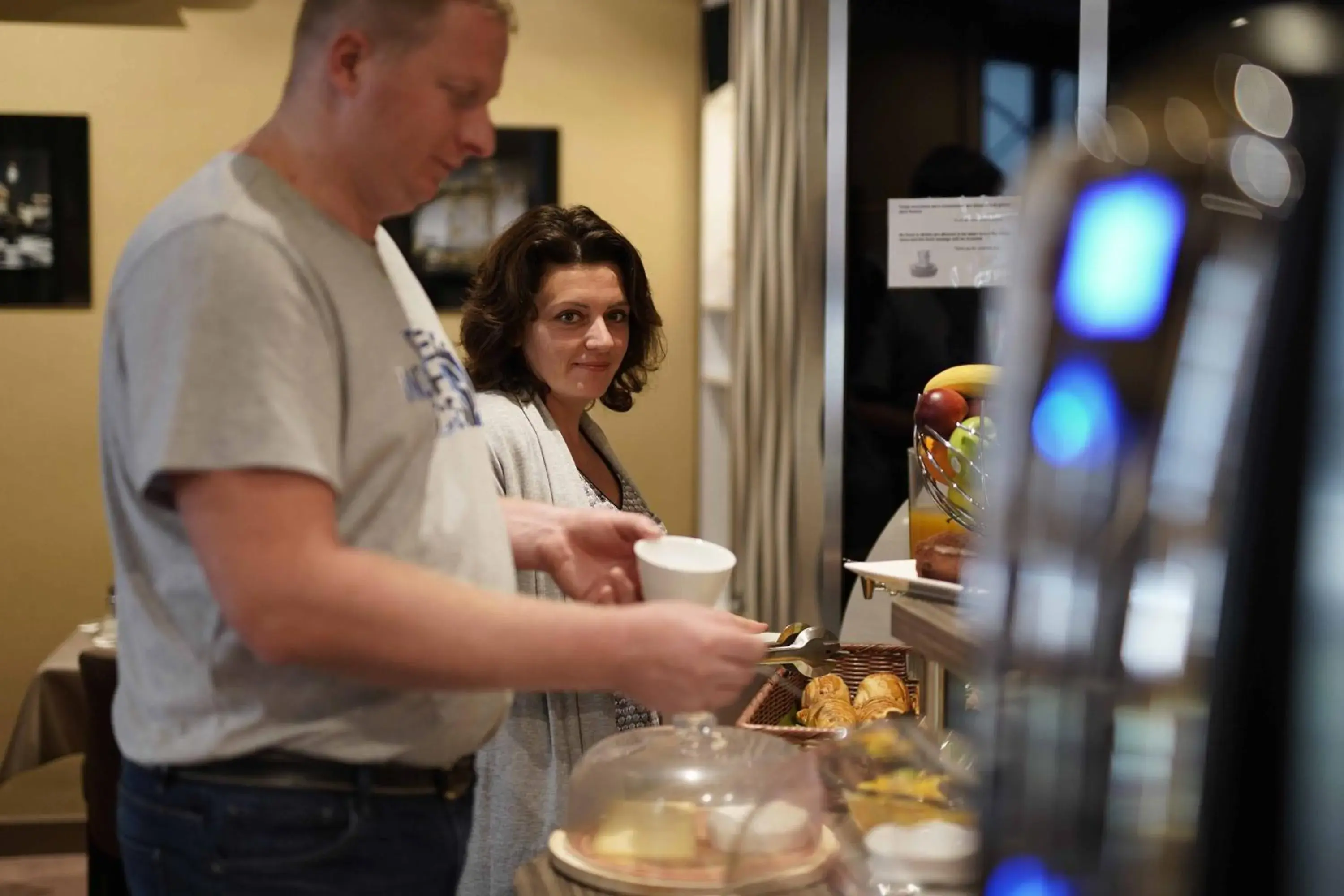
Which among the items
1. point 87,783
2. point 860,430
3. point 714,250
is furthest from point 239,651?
point 714,250

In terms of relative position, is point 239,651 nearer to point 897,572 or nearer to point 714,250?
point 897,572

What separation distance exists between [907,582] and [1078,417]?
2.41ft

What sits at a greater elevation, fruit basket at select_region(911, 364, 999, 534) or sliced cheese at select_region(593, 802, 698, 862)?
fruit basket at select_region(911, 364, 999, 534)

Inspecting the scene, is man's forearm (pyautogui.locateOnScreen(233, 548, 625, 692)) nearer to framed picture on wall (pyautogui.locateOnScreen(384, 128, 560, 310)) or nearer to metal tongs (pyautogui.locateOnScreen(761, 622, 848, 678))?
Answer: metal tongs (pyautogui.locateOnScreen(761, 622, 848, 678))

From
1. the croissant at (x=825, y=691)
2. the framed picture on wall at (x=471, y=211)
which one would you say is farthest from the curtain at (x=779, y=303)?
the croissant at (x=825, y=691)

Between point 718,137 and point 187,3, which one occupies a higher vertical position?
point 187,3

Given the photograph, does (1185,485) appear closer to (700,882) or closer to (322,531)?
(322,531)

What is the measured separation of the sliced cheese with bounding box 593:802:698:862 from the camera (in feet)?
4.66

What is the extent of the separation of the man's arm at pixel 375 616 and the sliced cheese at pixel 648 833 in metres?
0.31

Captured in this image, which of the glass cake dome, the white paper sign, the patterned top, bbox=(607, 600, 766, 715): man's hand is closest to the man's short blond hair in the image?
bbox=(607, 600, 766, 715): man's hand

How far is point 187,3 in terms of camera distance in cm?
514

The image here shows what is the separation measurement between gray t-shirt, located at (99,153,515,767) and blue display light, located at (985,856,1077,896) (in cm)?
51

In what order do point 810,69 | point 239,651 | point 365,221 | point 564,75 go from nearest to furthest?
1. point 239,651
2. point 365,221
3. point 810,69
4. point 564,75

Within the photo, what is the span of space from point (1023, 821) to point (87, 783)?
3.21 m
